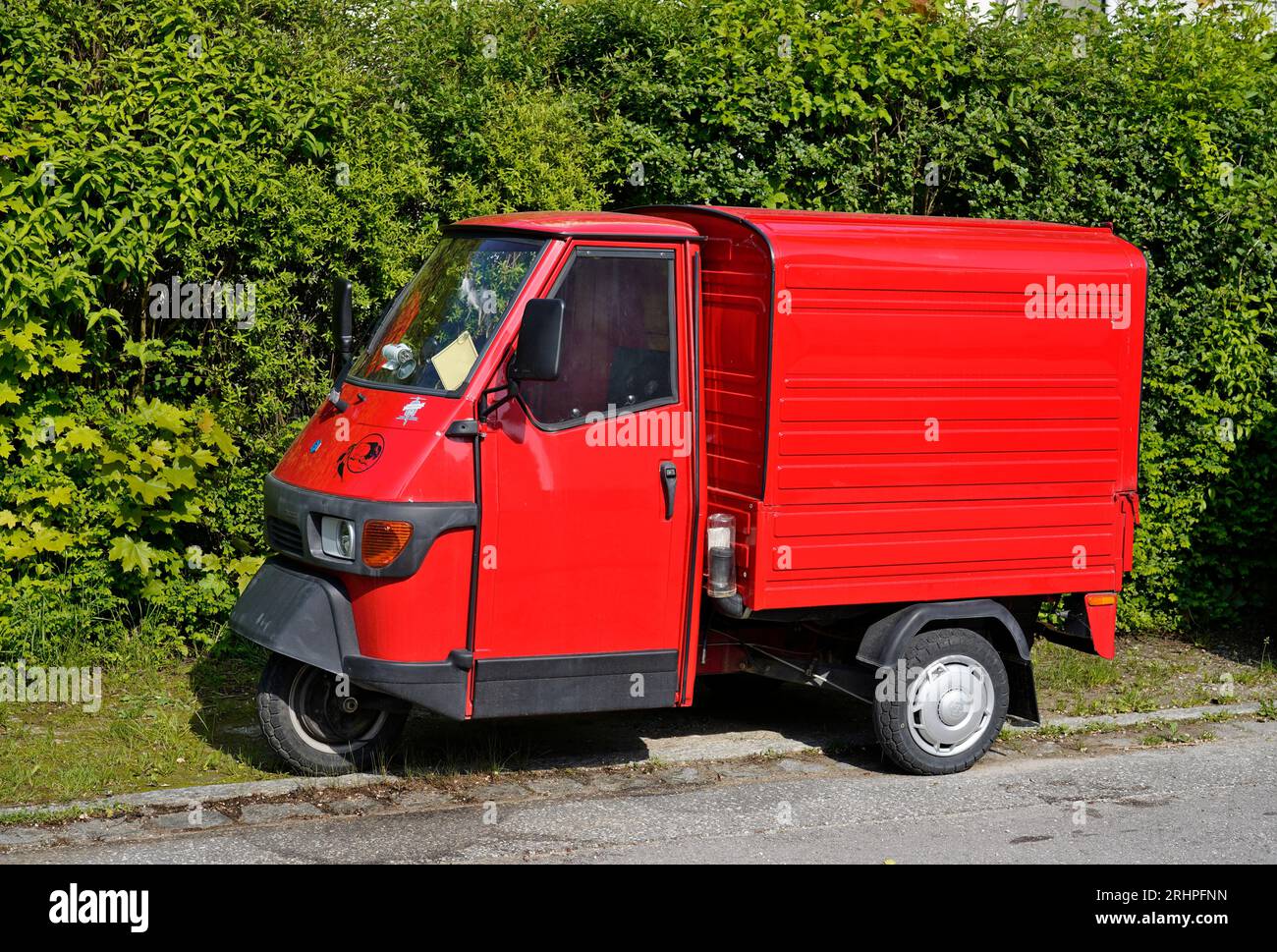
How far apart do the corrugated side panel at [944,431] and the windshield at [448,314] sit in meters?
1.23

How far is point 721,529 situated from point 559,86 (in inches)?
155

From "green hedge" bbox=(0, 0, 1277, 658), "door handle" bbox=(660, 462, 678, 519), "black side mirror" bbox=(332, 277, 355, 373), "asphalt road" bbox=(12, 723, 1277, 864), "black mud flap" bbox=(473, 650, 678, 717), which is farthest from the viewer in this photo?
"green hedge" bbox=(0, 0, 1277, 658)

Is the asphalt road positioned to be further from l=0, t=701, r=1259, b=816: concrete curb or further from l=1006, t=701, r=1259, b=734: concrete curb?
l=1006, t=701, r=1259, b=734: concrete curb

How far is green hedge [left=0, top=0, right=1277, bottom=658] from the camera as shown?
8.02 m

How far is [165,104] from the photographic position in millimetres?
8078

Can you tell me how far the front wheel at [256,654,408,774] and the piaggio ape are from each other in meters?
0.01

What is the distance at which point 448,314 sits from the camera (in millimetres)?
6832

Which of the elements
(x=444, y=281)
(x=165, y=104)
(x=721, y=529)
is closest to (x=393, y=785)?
(x=721, y=529)

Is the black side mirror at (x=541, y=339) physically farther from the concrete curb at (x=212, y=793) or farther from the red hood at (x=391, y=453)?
the concrete curb at (x=212, y=793)

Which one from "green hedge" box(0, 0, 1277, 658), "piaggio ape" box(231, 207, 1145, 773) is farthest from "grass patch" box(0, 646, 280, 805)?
"piaggio ape" box(231, 207, 1145, 773)

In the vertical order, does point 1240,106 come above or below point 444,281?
above

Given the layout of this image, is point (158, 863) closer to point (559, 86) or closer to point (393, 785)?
point (393, 785)

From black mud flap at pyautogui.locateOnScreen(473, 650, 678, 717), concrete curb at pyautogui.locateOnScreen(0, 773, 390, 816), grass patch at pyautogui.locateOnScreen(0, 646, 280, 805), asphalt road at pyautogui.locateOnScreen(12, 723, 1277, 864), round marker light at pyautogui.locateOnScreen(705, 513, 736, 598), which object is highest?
round marker light at pyautogui.locateOnScreen(705, 513, 736, 598)

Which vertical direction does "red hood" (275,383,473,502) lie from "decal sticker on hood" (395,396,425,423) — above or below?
below
